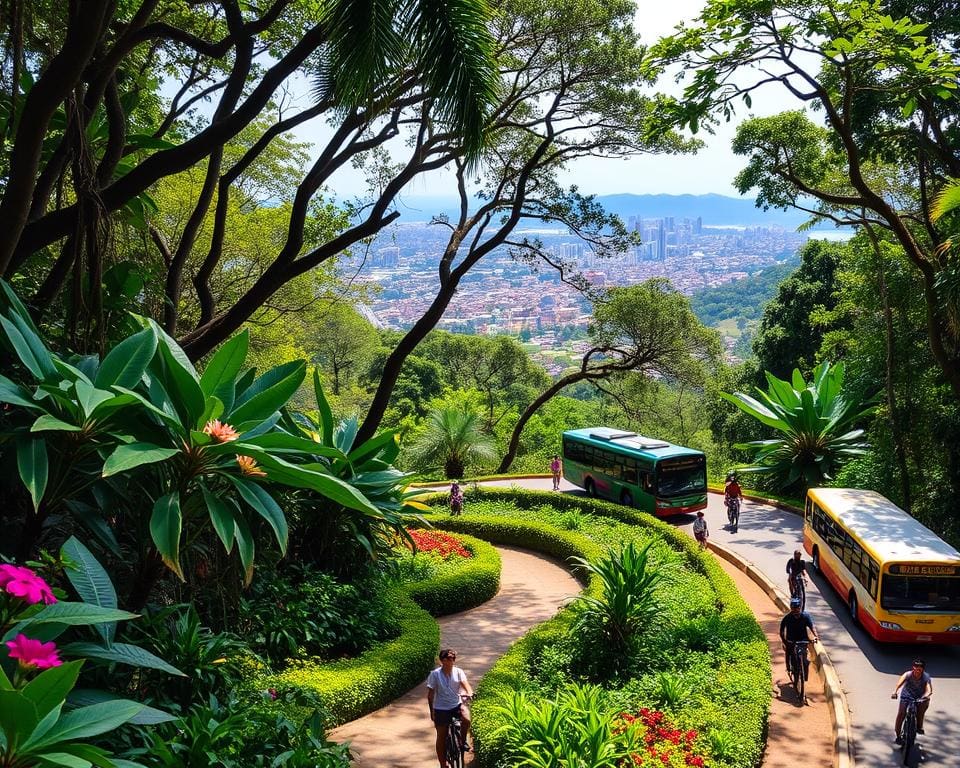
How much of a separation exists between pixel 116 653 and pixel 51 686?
1.21 m

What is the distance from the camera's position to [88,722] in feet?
13.9

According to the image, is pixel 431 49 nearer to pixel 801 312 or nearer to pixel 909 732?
pixel 909 732

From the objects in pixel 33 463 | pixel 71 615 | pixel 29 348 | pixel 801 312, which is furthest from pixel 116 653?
pixel 801 312

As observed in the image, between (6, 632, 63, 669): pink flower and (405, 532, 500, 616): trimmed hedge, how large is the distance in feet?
28.4

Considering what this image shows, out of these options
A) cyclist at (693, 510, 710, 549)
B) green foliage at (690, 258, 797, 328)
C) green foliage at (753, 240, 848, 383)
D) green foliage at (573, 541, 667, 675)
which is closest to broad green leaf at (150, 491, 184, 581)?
green foliage at (573, 541, 667, 675)

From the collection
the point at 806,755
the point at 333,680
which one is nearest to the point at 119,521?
the point at 333,680

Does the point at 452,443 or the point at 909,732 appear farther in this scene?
the point at 452,443

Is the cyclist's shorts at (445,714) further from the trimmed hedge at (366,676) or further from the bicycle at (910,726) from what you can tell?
the bicycle at (910,726)

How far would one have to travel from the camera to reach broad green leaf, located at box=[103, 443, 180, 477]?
5.77m

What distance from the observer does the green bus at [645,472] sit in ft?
63.0

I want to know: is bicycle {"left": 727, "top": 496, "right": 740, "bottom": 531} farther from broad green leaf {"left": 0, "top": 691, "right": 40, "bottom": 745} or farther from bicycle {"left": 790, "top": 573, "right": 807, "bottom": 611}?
broad green leaf {"left": 0, "top": 691, "right": 40, "bottom": 745}

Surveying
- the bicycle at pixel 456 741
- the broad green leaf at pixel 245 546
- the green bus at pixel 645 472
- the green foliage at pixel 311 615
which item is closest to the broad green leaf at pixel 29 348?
the broad green leaf at pixel 245 546

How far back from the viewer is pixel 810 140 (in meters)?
18.6

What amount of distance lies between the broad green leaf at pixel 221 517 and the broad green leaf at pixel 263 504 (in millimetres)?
184
